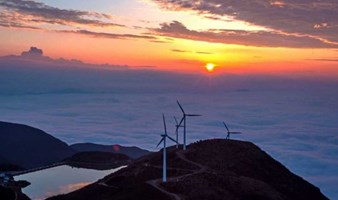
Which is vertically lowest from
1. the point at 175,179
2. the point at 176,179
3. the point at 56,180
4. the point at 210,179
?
the point at 56,180

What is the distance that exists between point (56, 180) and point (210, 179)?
2847 inches

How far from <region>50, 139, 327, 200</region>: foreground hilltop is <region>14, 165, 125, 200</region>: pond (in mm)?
15161

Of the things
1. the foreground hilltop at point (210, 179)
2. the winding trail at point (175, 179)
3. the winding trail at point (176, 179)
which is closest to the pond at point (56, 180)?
the foreground hilltop at point (210, 179)

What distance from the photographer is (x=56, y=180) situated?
166625 mm

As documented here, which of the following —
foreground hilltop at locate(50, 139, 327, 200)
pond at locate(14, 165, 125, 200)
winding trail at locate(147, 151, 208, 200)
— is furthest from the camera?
pond at locate(14, 165, 125, 200)

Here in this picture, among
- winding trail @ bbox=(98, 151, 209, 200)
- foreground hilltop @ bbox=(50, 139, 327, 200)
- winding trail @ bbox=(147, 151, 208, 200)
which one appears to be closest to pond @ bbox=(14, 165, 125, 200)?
foreground hilltop @ bbox=(50, 139, 327, 200)

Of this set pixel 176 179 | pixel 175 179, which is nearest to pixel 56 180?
pixel 175 179

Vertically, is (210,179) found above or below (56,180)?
above

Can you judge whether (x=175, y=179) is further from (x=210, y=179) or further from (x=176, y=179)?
(x=210, y=179)

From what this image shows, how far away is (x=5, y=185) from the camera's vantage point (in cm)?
15462

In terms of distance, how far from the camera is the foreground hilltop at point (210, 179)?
107625 mm

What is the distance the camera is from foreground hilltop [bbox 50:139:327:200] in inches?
4237

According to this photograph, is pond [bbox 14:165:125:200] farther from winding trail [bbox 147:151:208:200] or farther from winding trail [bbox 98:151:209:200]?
winding trail [bbox 147:151:208:200]

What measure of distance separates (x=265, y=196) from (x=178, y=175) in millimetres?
24721
